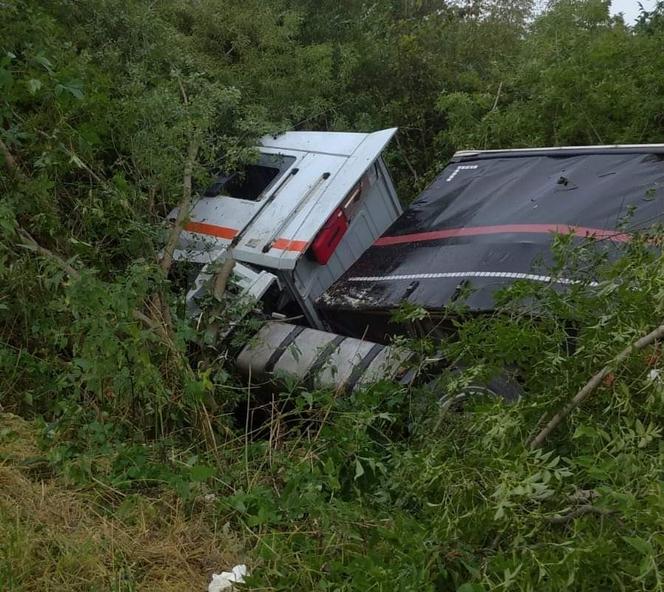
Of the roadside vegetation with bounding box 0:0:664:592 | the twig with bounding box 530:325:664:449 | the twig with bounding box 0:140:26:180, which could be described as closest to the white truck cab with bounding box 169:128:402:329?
the roadside vegetation with bounding box 0:0:664:592

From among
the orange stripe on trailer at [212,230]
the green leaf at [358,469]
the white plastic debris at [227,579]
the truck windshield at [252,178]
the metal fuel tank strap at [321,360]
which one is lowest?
the metal fuel tank strap at [321,360]

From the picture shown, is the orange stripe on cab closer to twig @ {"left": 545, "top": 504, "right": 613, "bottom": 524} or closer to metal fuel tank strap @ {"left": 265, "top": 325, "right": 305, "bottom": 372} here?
metal fuel tank strap @ {"left": 265, "top": 325, "right": 305, "bottom": 372}

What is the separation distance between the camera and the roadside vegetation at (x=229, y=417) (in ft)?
7.00

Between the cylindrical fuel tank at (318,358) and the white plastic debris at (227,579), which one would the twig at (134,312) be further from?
the white plastic debris at (227,579)

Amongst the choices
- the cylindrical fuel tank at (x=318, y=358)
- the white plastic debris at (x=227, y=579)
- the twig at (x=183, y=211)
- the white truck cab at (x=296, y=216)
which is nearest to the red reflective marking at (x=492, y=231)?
the white truck cab at (x=296, y=216)

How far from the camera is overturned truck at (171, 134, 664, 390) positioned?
4.04m

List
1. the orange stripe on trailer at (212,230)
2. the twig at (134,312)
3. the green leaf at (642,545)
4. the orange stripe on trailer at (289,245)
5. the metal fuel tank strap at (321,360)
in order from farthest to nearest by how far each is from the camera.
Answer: the orange stripe on trailer at (212,230) < the orange stripe on trailer at (289,245) < the metal fuel tank strap at (321,360) < the twig at (134,312) < the green leaf at (642,545)

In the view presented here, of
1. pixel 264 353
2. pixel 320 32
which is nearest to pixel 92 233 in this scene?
pixel 264 353

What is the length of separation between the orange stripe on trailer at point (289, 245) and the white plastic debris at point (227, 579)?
→ 2686mm

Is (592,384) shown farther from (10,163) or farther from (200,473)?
(10,163)

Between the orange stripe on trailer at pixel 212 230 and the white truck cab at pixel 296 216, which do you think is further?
the orange stripe on trailer at pixel 212 230

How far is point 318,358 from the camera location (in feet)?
13.3

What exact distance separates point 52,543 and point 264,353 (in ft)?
6.32

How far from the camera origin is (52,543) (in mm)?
2465
